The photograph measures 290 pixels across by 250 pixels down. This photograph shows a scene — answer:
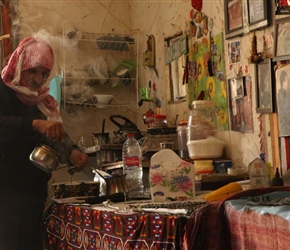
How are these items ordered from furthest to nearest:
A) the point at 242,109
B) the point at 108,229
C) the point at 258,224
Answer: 1. the point at 242,109
2. the point at 108,229
3. the point at 258,224

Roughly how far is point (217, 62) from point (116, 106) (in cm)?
153

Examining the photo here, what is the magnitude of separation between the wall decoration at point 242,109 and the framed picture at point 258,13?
0.94ft

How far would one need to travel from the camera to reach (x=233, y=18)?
335 cm

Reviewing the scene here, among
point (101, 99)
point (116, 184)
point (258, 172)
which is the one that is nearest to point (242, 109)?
point (258, 172)

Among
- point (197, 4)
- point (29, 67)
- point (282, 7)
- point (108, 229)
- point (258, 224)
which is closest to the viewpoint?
point (258, 224)

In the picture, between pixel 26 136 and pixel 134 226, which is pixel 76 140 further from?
pixel 134 226

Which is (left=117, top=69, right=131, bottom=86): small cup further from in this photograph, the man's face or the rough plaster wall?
the man's face

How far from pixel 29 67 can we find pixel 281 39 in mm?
1451

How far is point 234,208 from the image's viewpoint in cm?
179

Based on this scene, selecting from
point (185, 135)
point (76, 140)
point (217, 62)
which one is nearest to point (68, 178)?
point (76, 140)

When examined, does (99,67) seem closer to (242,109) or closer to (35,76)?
(35,76)

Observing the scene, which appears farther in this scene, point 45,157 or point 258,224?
point 45,157

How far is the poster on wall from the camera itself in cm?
350

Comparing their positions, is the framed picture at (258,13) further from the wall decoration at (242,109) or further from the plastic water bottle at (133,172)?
the plastic water bottle at (133,172)
